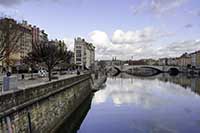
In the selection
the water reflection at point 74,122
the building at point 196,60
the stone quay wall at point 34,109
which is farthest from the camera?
the building at point 196,60

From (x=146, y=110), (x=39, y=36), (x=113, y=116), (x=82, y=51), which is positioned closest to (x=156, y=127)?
(x=113, y=116)

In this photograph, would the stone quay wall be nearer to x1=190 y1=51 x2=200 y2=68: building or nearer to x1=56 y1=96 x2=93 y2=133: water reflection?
x1=56 y1=96 x2=93 y2=133: water reflection

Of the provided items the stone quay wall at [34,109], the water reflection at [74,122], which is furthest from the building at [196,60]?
the stone quay wall at [34,109]

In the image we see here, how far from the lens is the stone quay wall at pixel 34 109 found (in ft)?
41.8

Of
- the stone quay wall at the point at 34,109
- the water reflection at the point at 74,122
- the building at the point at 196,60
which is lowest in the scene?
the water reflection at the point at 74,122

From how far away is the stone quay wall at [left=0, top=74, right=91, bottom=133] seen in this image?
1273 cm

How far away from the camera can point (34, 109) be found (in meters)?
16.8

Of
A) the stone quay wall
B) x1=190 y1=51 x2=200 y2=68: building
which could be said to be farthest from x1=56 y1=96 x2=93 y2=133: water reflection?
x1=190 y1=51 x2=200 y2=68: building

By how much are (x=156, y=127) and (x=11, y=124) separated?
13.2 meters

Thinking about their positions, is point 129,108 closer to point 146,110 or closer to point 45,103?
point 146,110

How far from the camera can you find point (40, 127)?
57.2ft

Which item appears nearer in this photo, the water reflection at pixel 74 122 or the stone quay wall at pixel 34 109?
the stone quay wall at pixel 34 109

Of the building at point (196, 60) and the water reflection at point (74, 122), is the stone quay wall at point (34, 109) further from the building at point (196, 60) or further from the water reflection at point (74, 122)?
the building at point (196, 60)

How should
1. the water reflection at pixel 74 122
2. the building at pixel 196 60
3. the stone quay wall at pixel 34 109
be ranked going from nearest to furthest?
the stone quay wall at pixel 34 109
the water reflection at pixel 74 122
the building at pixel 196 60
